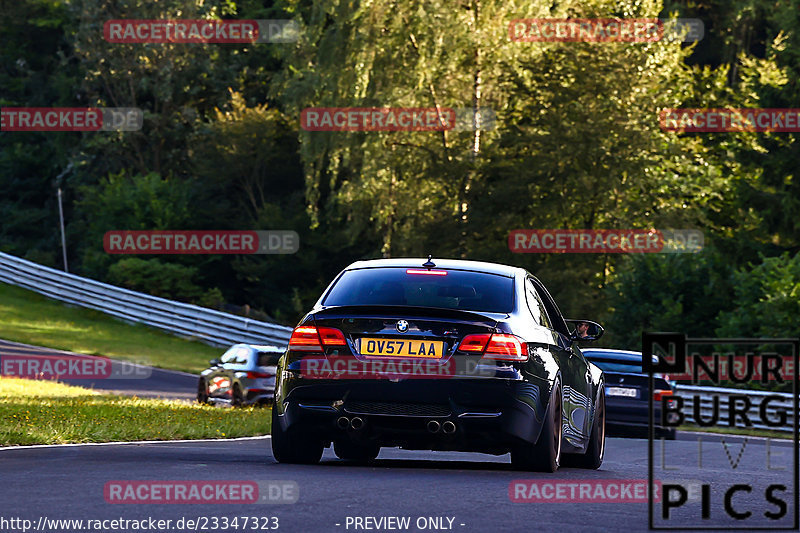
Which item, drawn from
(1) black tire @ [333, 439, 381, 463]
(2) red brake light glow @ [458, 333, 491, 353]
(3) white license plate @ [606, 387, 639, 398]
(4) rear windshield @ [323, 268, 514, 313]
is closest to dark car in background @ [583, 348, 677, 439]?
(3) white license plate @ [606, 387, 639, 398]

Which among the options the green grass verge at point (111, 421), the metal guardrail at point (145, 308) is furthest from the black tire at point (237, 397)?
the metal guardrail at point (145, 308)

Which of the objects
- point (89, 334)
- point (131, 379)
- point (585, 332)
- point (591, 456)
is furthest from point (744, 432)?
point (89, 334)

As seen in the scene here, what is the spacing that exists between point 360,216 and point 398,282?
3777cm

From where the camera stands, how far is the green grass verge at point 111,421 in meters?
13.9

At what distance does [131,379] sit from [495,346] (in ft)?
82.4

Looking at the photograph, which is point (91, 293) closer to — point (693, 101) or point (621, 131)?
point (621, 131)

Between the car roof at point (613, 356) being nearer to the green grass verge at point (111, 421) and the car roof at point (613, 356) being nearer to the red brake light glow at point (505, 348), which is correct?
the green grass verge at point (111, 421)

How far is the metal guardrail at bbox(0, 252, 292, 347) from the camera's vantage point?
45062mm

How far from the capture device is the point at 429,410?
9992mm

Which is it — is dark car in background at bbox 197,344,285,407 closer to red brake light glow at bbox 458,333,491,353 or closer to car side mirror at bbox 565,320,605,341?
car side mirror at bbox 565,320,605,341

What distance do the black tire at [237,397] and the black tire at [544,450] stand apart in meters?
14.7

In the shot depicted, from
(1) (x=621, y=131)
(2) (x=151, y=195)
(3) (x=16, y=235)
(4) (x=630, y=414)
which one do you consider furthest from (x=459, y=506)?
(3) (x=16, y=235)

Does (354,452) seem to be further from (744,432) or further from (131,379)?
(131,379)

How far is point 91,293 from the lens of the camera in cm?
5100
